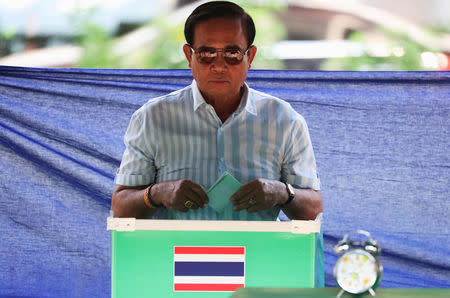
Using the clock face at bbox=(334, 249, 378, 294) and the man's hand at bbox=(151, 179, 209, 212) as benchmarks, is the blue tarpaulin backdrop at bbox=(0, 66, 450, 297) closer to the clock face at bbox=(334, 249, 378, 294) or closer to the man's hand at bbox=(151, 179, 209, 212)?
the man's hand at bbox=(151, 179, 209, 212)

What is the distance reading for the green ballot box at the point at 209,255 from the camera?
1.78m

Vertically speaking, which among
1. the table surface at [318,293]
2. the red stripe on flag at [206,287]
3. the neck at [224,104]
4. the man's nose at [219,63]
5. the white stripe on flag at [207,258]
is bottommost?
the red stripe on flag at [206,287]

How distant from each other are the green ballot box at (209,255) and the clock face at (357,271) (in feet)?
1.21

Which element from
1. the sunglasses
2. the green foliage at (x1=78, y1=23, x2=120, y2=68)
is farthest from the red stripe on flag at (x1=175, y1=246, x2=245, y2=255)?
the green foliage at (x1=78, y1=23, x2=120, y2=68)

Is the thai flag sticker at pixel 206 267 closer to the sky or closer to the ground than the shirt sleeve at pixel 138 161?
closer to the ground

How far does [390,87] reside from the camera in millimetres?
2951

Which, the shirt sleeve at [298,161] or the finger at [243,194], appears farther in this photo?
the shirt sleeve at [298,161]

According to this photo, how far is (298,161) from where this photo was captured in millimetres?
2373

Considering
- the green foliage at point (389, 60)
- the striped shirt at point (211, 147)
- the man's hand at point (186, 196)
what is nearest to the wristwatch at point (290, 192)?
the striped shirt at point (211, 147)

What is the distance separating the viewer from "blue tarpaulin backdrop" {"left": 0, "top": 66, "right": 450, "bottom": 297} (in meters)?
2.94

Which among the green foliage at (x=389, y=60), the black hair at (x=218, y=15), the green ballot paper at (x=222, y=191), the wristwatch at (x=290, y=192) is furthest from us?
the green foliage at (x=389, y=60)

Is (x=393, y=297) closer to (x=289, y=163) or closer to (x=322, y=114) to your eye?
(x=289, y=163)

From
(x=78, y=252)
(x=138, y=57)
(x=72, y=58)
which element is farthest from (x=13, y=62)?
(x=78, y=252)

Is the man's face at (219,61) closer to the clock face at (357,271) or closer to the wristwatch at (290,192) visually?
the wristwatch at (290,192)
